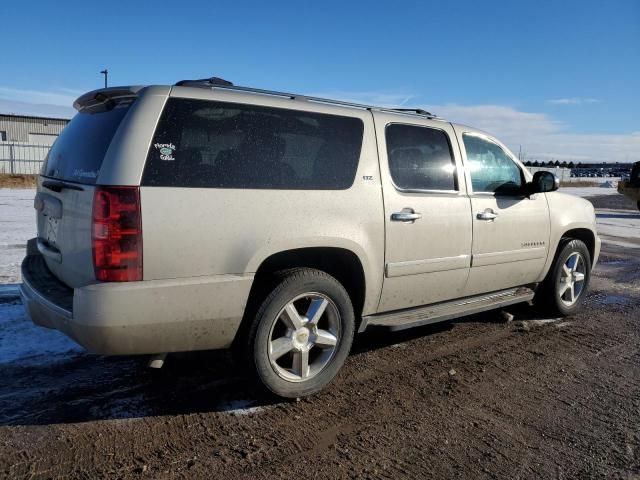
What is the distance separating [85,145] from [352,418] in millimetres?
2315

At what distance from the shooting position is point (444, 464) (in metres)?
2.77

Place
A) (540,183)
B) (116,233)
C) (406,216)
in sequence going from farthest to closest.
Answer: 1. (540,183)
2. (406,216)
3. (116,233)

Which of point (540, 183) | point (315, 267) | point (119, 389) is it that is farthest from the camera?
point (540, 183)

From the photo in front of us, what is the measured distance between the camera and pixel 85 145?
3199 mm

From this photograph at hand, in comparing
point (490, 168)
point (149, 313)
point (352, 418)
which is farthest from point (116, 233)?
point (490, 168)

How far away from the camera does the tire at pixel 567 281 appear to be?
537 cm

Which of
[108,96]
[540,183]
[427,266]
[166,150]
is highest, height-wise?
[108,96]

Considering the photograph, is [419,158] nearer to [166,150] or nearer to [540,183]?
[540,183]

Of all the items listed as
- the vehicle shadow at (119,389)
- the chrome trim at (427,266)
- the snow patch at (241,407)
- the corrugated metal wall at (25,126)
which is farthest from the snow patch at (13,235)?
the corrugated metal wall at (25,126)

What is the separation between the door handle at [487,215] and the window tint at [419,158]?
0.33 metres

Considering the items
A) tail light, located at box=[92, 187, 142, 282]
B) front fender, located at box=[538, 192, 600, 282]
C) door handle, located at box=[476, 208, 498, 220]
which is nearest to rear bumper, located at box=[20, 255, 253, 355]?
tail light, located at box=[92, 187, 142, 282]

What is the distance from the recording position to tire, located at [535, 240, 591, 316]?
211 inches

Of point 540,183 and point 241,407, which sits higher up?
point 540,183

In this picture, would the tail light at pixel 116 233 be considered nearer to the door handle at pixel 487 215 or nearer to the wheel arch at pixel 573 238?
the door handle at pixel 487 215
